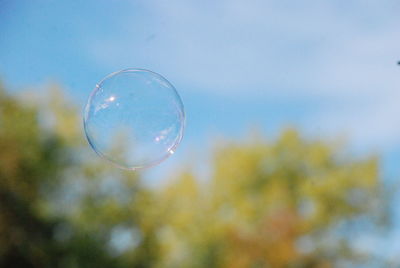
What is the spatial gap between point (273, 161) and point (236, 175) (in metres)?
1.46

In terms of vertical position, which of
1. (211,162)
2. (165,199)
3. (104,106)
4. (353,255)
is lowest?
(104,106)

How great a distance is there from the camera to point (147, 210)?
16406mm

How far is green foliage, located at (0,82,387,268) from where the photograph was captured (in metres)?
15.4

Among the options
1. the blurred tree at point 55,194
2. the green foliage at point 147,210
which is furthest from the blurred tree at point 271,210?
the blurred tree at point 55,194

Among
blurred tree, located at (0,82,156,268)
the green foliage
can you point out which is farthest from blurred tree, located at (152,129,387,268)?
blurred tree, located at (0,82,156,268)

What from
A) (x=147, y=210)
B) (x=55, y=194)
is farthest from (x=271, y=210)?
(x=55, y=194)

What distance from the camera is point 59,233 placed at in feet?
51.1

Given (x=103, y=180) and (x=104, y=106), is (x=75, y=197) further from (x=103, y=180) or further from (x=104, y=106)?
(x=104, y=106)

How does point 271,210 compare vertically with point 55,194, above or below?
below

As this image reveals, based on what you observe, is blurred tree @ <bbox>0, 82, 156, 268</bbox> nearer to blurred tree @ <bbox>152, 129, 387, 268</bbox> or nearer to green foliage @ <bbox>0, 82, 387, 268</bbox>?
green foliage @ <bbox>0, 82, 387, 268</bbox>

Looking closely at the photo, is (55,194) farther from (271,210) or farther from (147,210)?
(271,210)

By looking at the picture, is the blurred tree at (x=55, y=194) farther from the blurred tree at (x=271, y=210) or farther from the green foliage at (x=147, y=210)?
the blurred tree at (x=271, y=210)

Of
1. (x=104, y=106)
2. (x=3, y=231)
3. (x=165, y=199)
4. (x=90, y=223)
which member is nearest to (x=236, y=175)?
(x=165, y=199)

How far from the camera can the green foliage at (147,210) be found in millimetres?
15398
